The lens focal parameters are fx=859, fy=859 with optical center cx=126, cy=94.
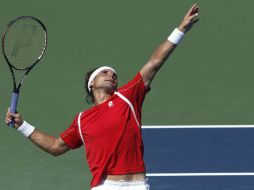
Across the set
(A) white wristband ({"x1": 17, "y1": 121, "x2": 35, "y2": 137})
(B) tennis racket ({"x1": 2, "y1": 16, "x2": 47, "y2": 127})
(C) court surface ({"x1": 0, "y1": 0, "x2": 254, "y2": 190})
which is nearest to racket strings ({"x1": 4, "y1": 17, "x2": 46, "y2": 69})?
(B) tennis racket ({"x1": 2, "y1": 16, "x2": 47, "y2": 127})

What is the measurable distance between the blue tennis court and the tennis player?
8.81ft

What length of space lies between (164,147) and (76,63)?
1.92 m

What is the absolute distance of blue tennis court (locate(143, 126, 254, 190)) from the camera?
9836 mm

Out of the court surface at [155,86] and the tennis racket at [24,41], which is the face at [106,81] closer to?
the tennis racket at [24,41]

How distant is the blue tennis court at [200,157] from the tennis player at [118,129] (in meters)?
2.69

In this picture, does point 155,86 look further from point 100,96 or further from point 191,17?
point 191,17

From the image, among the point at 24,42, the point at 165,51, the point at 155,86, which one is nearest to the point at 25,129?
the point at 24,42

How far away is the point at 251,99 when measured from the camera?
10.8 m

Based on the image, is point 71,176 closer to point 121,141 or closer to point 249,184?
point 249,184

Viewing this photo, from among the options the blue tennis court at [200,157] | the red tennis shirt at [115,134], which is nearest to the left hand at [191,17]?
the red tennis shirt at [115,134]

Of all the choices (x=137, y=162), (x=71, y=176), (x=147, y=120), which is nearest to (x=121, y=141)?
(x=137, y=162)

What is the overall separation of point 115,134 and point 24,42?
1.80m

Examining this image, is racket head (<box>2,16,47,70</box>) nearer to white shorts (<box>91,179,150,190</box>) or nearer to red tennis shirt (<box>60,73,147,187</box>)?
red tennis shirt (<box>60,73,147,187</box>)

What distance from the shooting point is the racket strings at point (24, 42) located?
8195 mm
